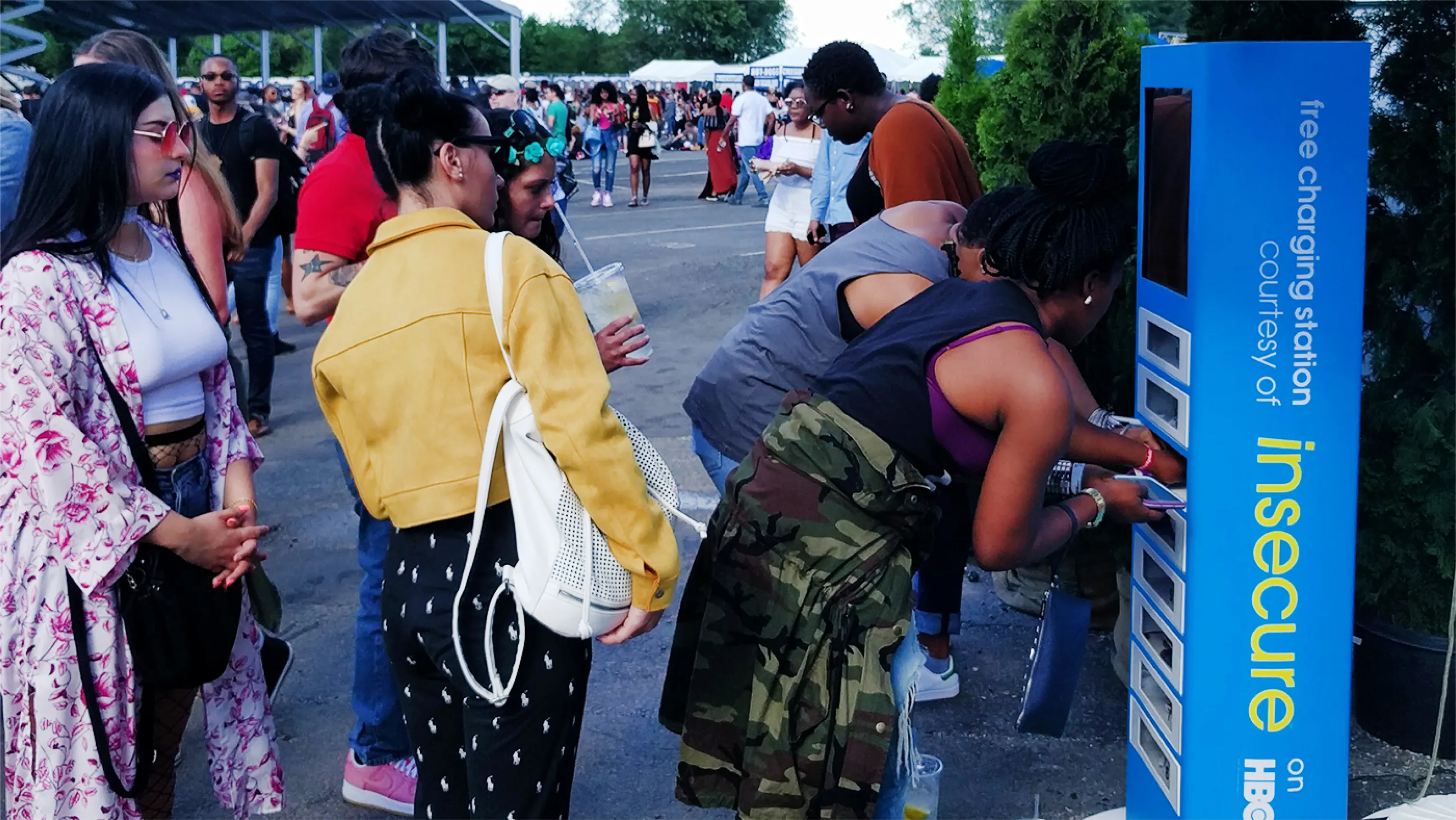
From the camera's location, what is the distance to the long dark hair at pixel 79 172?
243 centimetres

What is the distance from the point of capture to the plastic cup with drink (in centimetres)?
271

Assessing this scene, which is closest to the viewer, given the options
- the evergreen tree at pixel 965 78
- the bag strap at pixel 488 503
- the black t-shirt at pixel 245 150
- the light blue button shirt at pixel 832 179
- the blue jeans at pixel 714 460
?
the bag strap at pixel 488 503

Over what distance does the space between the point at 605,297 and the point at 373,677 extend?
51.1 inches

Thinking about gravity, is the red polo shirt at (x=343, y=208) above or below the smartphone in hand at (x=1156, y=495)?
above

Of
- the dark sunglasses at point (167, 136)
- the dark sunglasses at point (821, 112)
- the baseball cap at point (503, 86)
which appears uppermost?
the baseball cap at point (503, 86)

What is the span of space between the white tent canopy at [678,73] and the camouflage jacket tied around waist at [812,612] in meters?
45.8

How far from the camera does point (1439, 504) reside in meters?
3.40

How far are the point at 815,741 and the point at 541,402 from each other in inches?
31.6

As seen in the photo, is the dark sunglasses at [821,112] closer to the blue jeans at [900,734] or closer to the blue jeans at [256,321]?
the blue jeans at [900,734]

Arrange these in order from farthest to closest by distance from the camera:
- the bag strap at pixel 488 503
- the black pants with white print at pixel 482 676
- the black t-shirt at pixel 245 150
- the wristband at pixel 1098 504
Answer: the black t-shirt at pixel 245 150 → the wristband at pixel 1098 504 → the black pants with white print at pixel 482 676 → the bag strap at pixel 488 503

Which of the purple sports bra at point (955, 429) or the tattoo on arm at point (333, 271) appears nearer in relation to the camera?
the purple sports bra at point (955, 429)

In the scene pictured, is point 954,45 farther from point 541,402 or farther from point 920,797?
point 541,402

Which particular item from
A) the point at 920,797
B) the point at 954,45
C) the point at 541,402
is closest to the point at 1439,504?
the point at 920,797

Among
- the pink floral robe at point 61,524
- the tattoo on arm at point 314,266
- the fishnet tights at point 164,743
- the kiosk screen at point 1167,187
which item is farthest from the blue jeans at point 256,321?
the kiosk screen at point 1167,187
